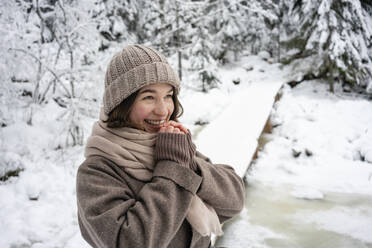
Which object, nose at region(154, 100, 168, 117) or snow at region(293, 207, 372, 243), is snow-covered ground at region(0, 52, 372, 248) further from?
nose at region(154, 100, 168, 117)

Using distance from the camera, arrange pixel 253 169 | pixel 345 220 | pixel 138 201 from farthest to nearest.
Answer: pixel 253 169, pixel 345 220, pixel 138 201

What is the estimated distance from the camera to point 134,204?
1004mm

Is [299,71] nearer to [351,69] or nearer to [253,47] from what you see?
[351,69]

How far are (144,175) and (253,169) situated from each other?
12.3 feet

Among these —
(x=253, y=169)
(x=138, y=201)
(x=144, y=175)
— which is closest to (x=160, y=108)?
(x=144, y=175)

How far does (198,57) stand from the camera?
405 inches

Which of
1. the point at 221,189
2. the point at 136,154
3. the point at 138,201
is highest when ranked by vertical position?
the point at 136,154

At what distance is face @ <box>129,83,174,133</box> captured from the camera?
1137 millimetres

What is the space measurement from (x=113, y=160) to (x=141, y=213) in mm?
278

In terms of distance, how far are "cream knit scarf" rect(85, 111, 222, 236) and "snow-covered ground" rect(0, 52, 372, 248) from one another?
6.72ft

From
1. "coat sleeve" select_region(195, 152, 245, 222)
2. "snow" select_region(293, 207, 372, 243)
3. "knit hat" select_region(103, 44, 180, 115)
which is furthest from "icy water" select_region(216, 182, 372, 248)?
"knit hat" select_region(103, 44, 180, 115)

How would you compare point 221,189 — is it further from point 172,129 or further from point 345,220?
point 345,220

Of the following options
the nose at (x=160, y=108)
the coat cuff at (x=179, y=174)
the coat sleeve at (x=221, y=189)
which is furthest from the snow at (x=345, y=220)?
the nose at (x=160, y=108)

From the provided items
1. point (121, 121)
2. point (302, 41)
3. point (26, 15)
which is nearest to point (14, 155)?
point (26, 15)
